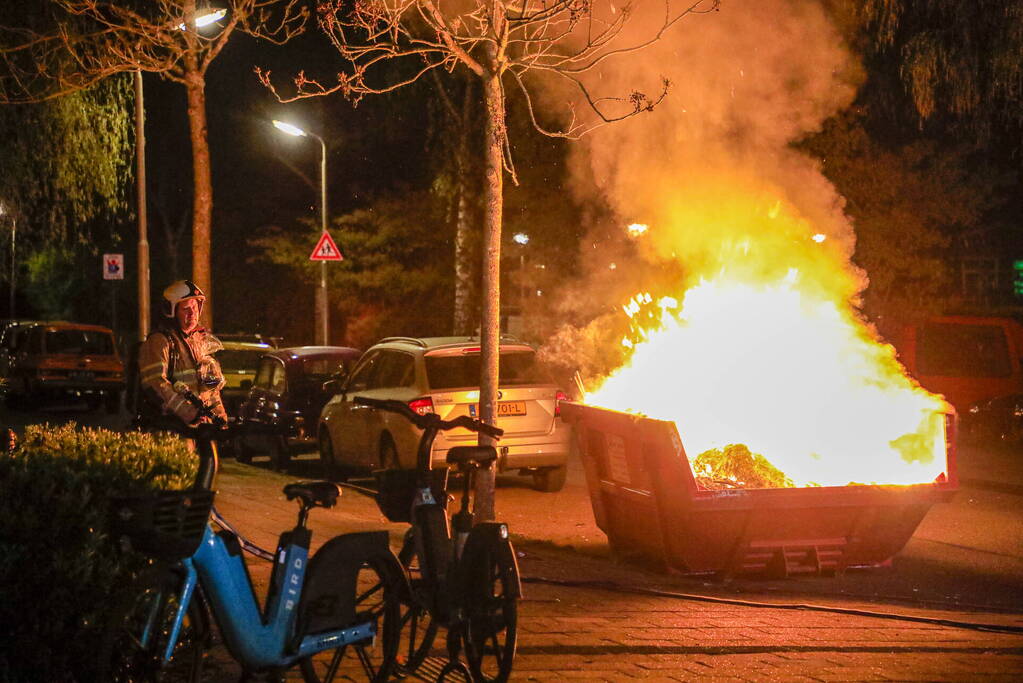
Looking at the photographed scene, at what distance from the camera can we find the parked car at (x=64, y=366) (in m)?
25.4

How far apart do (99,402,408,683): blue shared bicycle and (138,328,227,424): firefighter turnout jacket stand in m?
2.01

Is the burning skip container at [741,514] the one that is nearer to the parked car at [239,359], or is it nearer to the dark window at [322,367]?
the dark window at [322,367]

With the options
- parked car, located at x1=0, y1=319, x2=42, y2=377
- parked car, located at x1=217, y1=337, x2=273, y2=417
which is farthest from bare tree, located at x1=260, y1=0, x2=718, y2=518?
parked car, located at x1=0, y1=319, x2=42, y2=377

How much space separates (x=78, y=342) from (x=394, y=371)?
14728 mm

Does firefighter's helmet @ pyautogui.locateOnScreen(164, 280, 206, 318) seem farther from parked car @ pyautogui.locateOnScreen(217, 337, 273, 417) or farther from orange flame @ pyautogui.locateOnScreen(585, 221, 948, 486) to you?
parked car @ pyautogui.locateOnScreen(217, 337, 273, 417)

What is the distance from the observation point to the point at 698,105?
36.4ft

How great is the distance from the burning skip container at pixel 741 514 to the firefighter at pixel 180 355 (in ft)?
9.50

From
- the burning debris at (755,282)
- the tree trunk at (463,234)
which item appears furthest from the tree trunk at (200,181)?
the burning debris at (755,282)

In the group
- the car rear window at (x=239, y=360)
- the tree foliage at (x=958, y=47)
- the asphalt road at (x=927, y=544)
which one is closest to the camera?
the asphalt road at (x=927, y=544)

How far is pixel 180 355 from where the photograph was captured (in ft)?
25.3

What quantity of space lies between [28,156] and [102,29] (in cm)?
194

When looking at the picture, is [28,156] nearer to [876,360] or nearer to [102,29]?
[102,29]

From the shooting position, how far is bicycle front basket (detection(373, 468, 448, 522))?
19.7 feet

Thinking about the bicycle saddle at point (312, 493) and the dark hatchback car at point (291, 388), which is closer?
the bicycle saddle at point (312, 493)
